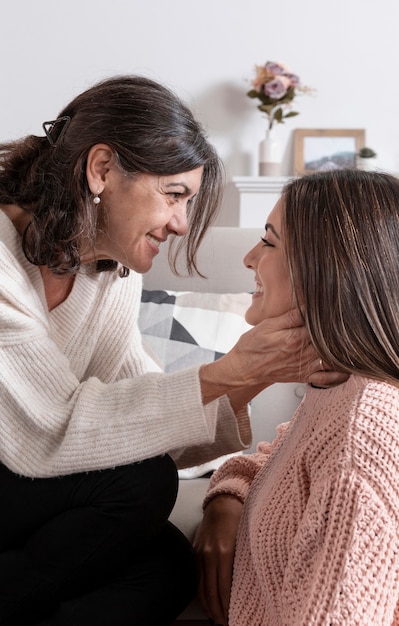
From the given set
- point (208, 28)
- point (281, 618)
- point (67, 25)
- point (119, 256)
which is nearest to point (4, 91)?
point (67, 25)

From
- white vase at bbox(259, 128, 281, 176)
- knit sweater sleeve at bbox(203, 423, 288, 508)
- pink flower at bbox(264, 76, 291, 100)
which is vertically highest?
pink flower at bbox(264, 76, 291, 100)

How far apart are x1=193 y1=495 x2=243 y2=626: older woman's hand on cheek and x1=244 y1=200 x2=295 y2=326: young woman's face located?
348 millimetres

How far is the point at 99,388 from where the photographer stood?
4.84 feet

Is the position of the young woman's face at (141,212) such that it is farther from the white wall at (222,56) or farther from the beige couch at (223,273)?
the white wall at (222,56)

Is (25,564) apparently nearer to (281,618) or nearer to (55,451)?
(55,451)

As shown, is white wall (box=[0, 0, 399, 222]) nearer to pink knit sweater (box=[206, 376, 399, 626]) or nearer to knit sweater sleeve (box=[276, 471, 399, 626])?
pink knit sweater (box=[206, 376, 399, 626])

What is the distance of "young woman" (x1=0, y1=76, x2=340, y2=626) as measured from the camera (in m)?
1.37

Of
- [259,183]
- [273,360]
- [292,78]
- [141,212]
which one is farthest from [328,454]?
[292,78]

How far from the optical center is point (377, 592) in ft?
3.34

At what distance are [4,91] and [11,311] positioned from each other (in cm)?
210

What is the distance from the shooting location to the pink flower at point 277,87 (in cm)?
308

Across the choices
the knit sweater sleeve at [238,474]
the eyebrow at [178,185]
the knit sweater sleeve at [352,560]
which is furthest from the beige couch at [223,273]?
the knit sweater sleeve at [352,560]

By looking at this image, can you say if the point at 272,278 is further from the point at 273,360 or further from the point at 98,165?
the point at 98,165

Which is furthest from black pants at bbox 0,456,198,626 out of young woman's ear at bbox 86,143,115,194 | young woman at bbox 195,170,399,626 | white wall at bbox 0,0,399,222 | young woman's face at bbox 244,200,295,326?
white wall at bbox 0,0,399,222
